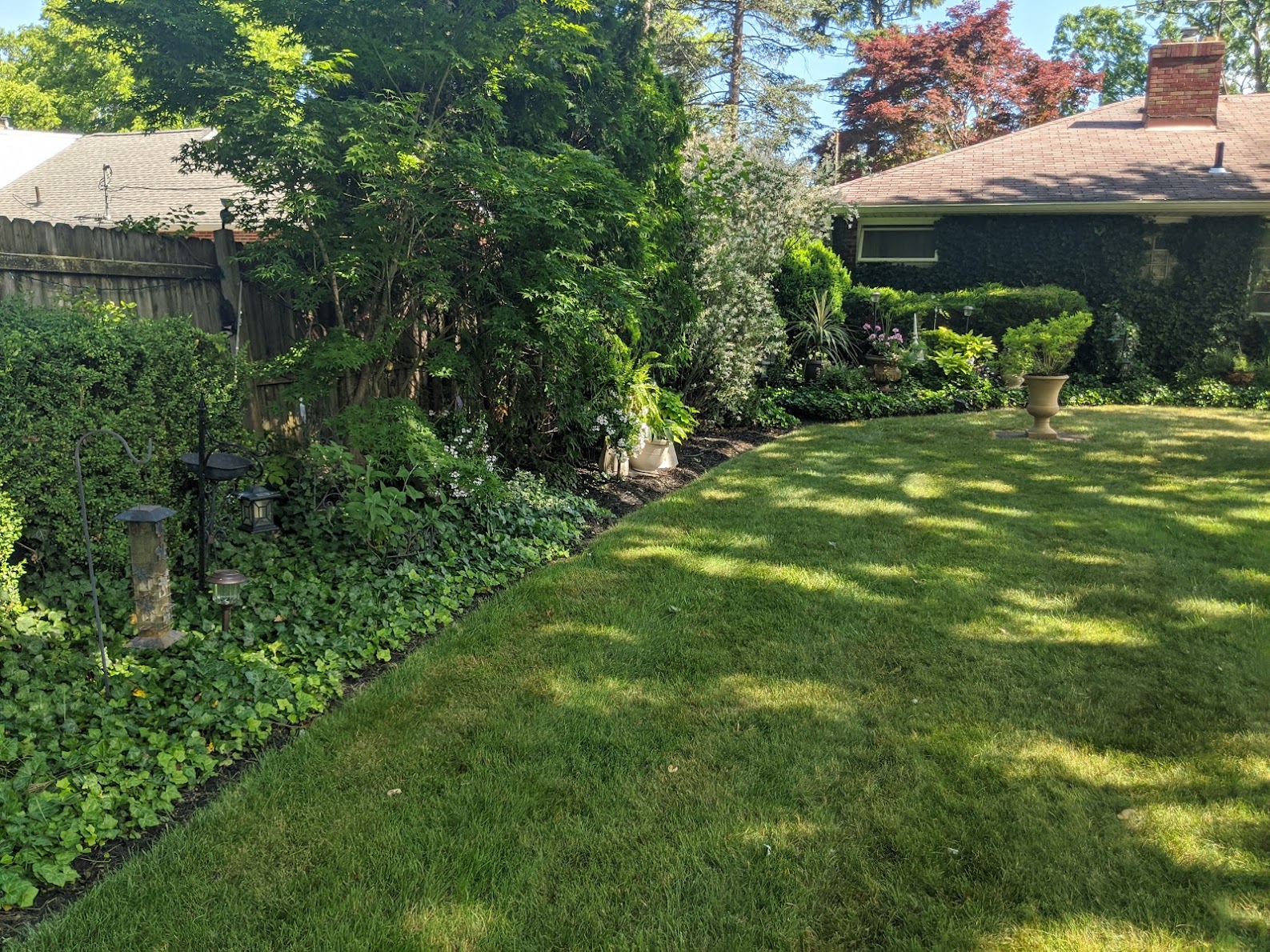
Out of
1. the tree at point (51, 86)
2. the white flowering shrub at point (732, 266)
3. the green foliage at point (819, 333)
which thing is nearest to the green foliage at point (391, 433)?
the white flowering shrub at point (732, 266)

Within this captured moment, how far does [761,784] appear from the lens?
303cm

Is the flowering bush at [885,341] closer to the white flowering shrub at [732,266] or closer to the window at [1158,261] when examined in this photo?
the white flowering shrub at [732,266]

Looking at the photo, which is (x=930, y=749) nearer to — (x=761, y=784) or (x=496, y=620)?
(x=761, y=784)

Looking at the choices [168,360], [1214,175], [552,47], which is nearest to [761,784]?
[168,360]

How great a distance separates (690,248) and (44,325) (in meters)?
6.24

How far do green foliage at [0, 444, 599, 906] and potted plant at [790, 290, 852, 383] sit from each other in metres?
8.13

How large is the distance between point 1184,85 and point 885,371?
9343mm

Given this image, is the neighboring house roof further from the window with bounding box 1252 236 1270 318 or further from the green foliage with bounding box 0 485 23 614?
the window with bounding box 1252 236 1270 318

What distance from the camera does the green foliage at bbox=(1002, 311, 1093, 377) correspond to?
33.0 feet

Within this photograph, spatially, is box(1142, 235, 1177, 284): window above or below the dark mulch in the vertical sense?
above

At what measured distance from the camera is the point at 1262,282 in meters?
13.9

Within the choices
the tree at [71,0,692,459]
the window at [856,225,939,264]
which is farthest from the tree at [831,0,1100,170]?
the tree at [71,0,692,459]

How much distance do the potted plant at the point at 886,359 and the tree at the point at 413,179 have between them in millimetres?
7200

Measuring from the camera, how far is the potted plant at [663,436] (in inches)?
303
